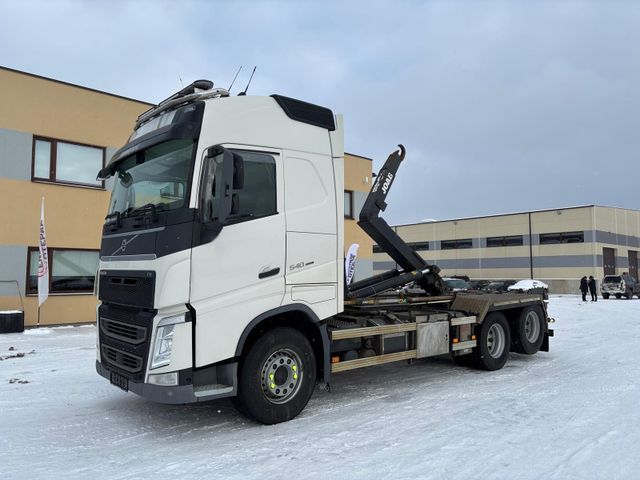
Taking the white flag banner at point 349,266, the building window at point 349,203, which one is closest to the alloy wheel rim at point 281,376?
the white flag banner at point 349,266

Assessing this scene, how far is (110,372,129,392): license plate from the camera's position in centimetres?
494

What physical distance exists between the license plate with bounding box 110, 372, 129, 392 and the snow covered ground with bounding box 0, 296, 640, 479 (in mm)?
481

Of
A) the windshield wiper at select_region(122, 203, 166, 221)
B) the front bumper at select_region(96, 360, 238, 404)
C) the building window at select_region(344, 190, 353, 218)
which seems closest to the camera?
the front bumper at select_region(96, 360, 238, 404)

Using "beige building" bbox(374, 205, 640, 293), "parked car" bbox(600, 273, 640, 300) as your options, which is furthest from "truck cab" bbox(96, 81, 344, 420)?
"parked car" bbox(600, 273, 640, 300)

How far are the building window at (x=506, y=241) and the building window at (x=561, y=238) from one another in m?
1.99

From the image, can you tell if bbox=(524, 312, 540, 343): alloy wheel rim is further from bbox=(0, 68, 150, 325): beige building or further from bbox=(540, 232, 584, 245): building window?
bbox=(540, 232, 584, 245): building window

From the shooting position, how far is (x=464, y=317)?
7734mm

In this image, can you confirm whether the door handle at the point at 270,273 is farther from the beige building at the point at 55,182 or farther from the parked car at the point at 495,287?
the beige building at the point at 55,182

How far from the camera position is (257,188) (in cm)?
512

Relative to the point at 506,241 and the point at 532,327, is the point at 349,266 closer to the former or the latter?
the point at 532,327

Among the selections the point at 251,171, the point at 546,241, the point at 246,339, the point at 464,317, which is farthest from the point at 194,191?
the point at 546,241

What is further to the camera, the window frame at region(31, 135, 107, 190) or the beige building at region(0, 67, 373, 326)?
the window frame at region(31, 135, 107, 190)

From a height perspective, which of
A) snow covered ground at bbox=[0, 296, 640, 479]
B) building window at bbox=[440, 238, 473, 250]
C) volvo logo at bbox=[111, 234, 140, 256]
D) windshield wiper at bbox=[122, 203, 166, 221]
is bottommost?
snow covered ground at bbox=[0, 296, 640, 479]

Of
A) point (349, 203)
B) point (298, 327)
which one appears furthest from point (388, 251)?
point (349, 203)
